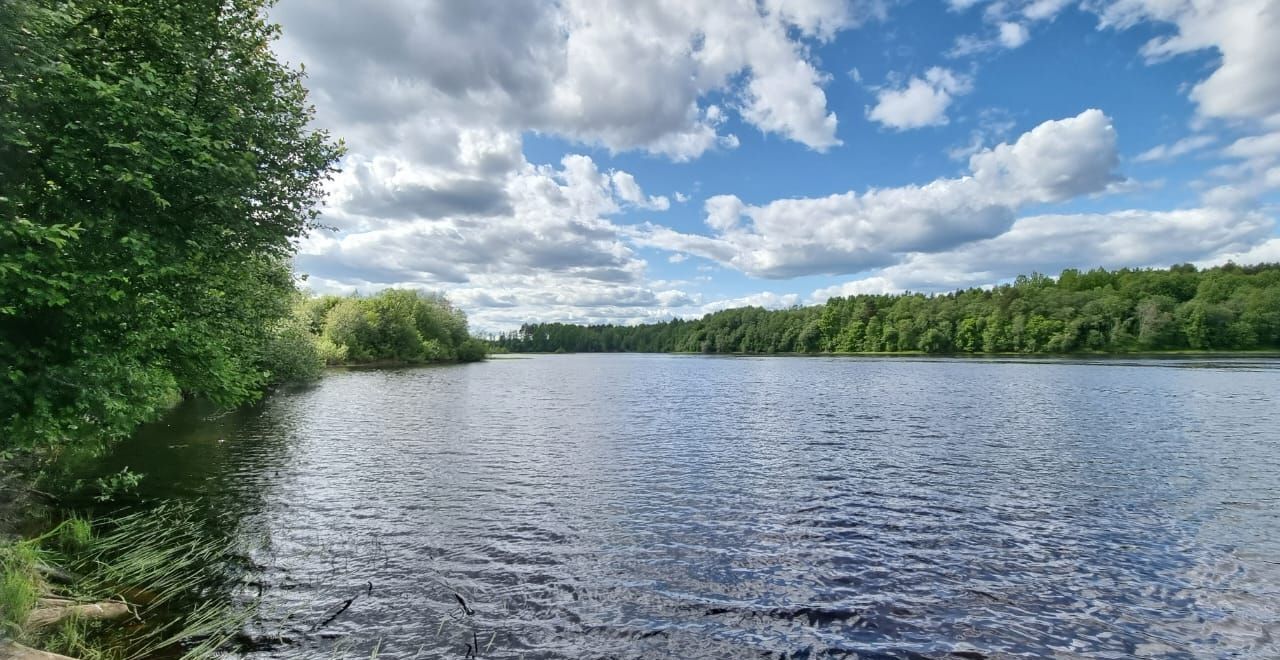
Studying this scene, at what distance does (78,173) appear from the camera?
410 inches

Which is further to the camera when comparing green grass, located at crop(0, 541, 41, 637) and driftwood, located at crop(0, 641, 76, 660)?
green grass, located at crop(0, 541, 41, 637)

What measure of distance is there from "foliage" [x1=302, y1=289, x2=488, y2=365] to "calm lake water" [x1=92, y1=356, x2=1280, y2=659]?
7587 centimetres

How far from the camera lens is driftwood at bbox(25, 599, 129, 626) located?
31.6 feet

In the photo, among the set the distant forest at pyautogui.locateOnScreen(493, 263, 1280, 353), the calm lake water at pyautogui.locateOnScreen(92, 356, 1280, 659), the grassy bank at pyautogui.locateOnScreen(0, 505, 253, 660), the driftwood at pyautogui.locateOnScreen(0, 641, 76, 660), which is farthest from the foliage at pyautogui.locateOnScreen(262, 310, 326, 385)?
the distant forest at pyautogui.locateOnScreen(493, 263, 1280, 353)

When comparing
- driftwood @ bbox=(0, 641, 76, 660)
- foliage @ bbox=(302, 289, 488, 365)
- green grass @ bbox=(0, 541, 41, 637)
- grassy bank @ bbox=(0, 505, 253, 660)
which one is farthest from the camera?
foliage @ bbox=(302, 289, 488, 365)

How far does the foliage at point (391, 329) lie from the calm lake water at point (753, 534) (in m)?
75.9

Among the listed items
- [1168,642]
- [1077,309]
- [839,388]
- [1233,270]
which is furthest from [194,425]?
[1233,270]

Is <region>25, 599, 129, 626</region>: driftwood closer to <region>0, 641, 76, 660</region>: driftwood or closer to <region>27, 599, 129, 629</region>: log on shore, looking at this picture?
<region>27, 599, 129, 629</region>: log on shore

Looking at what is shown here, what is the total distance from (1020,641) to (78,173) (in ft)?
61.7

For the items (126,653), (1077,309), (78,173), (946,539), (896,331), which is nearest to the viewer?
(126,653)

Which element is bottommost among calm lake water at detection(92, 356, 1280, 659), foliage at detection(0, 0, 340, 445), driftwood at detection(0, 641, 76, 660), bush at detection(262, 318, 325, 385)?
calm lake water at detection(92, 356, 1280, 659)

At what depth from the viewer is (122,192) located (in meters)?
10.7

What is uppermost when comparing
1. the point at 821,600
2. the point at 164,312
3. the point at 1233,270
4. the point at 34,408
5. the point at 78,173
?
the point at 1233,270

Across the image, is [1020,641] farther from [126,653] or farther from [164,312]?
[164,312]
